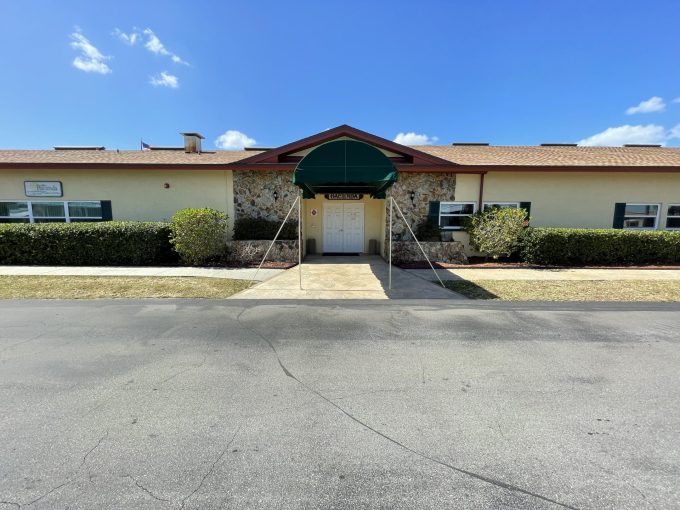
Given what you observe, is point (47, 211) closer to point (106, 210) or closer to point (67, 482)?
point (106, 210)

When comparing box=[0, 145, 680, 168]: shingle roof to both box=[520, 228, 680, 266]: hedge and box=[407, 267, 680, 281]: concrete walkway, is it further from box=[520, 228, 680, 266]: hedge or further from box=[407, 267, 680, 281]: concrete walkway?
box=[407, 267, 680, 281]: concrete walkway

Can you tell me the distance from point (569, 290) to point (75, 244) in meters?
15.2

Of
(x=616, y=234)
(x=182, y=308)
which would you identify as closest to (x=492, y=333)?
(x=182, y=308)

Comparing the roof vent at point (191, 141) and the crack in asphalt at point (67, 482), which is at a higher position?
the roof vent at point (191, 141)

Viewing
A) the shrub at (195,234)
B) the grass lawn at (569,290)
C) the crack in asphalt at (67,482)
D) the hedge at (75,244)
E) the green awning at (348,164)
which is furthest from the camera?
the hedge at (75,244)

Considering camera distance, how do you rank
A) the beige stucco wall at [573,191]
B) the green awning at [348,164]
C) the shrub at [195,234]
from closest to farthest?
1. the green awning at [348,164]
2. the shrub at [195,234]
3. the beige stucco wall at [573,191]

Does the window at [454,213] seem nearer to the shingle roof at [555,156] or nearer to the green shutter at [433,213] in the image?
the green shutter at [433,213]

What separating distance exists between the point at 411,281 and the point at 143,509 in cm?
780

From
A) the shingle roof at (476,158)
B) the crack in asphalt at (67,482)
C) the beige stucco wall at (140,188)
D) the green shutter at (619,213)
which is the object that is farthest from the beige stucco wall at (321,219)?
the crack in asphalt at (67,482)

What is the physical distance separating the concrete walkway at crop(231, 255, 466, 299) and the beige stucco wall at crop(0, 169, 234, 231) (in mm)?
5088

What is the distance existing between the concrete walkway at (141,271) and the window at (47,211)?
3243mm

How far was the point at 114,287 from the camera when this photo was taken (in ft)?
26.4

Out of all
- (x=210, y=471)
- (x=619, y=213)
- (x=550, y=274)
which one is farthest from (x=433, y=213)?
(x=210, y=471)

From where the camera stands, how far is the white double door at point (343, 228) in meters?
14.4
